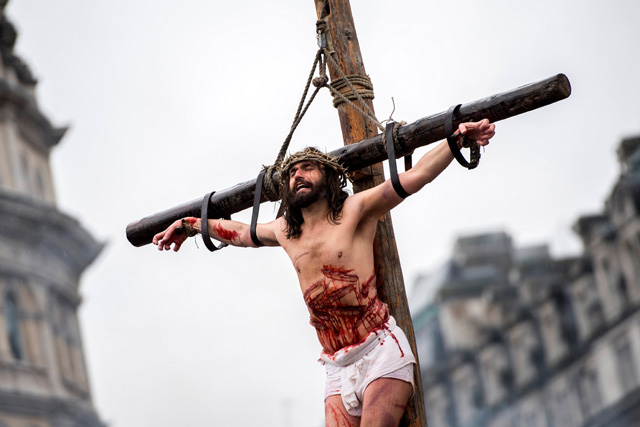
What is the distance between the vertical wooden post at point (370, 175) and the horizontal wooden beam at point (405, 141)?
0.42m

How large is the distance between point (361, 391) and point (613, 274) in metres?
44.2

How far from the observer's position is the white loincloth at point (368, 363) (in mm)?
8047

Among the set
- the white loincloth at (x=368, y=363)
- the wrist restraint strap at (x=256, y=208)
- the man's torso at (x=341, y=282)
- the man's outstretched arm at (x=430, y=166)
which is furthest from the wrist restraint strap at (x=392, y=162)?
the wrist restraint strap at (x=256, y=208)

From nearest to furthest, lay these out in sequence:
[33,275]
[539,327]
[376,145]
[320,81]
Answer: [376,145] → [320,81] → [33,275] → [539,327]

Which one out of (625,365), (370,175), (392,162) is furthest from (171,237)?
(625,365)

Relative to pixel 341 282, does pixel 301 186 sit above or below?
above

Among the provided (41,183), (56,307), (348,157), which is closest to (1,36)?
(41,183)

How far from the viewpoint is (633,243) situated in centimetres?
4934

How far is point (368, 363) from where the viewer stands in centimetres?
811

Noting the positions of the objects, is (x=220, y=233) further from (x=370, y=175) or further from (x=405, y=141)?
(x=405, y=141)

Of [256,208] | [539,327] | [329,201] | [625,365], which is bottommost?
[625,365]

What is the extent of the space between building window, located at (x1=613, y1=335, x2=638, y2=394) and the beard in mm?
41752

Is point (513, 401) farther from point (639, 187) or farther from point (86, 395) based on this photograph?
point (86, 395)

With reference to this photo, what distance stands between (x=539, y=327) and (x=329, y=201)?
5206 centimetres
